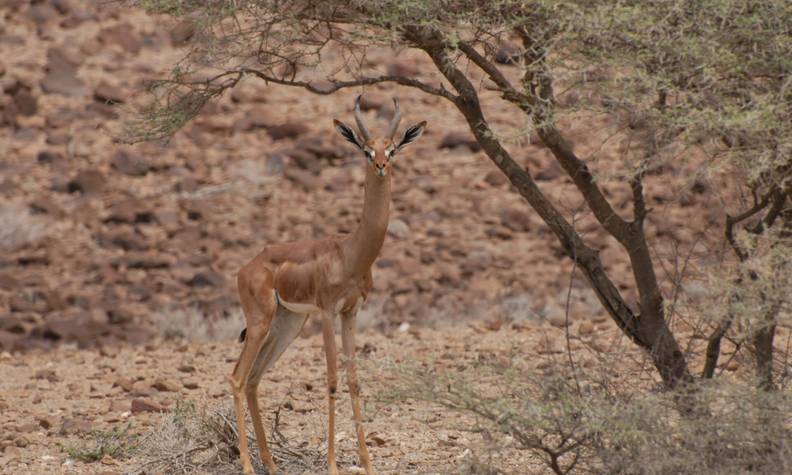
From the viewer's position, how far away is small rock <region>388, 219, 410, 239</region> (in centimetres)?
1891

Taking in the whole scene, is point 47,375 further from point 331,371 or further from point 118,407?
point 331,371

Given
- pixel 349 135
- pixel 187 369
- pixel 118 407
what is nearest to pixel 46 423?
pixel 118 407

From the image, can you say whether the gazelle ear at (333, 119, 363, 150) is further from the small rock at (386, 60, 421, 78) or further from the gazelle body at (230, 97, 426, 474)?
the small rock at (386, 60, 421, 78)

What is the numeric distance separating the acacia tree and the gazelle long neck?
67 cm

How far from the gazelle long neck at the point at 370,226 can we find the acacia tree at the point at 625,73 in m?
0.67

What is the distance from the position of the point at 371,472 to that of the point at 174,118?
9.04 feet

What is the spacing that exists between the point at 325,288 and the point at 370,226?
0.46 m

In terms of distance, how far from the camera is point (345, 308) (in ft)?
26.1

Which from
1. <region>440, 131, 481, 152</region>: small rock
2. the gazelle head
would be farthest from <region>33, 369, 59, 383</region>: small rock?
<region>440, 131, 481, 152</region>: small rock

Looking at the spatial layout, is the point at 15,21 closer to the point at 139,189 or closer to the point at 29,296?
the point at 139,189

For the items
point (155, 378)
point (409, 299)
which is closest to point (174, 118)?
point (155, 378)

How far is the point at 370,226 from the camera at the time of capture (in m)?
7.74

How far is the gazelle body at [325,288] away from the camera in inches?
303

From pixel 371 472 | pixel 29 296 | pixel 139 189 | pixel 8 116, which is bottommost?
pixel 371 472
